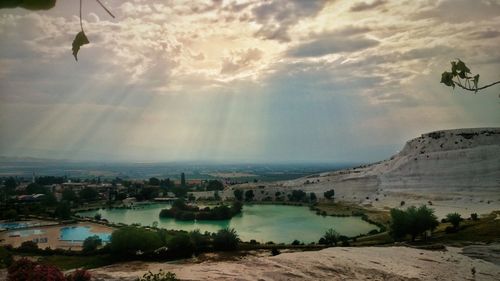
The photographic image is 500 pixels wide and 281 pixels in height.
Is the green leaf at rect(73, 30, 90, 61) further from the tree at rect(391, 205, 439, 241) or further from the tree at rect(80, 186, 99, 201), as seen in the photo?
the tree at rect(80, 186, 99, 201)

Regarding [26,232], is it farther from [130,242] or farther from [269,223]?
[269,223]

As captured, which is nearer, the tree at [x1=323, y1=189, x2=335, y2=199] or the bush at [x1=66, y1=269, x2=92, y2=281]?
the bush at [x1=66, y1=269, x2=92, y2=281]

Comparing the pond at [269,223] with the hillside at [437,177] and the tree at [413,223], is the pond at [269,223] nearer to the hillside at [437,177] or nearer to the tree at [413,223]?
the tree at [413,223]

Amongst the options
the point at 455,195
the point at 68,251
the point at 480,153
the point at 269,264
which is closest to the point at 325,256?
the point at 269,264

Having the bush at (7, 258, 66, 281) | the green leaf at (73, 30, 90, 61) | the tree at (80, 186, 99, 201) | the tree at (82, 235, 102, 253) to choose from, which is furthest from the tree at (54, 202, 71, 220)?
the green leaf at (73, 30, 90, 61)

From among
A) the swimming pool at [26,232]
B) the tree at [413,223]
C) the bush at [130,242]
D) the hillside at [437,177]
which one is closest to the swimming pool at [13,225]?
the swimming pool at [26,232]

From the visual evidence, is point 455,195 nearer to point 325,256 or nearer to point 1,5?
point 325,256
